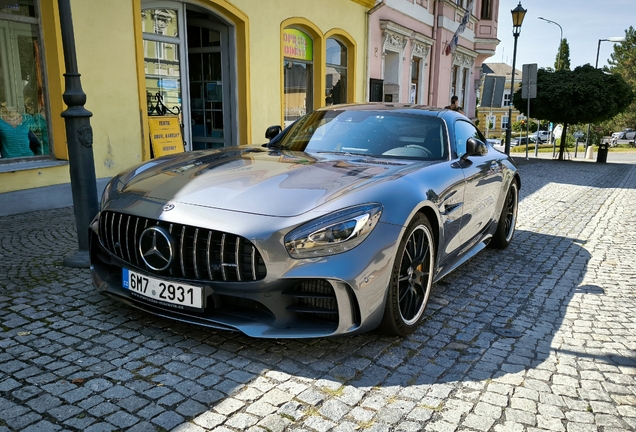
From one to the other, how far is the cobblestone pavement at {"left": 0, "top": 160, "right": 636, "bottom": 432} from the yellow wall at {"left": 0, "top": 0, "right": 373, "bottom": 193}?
3.20 m

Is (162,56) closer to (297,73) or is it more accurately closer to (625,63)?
(297,73)

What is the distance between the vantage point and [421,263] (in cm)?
336

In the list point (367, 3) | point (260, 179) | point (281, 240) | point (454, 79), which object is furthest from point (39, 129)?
point (454, 79)

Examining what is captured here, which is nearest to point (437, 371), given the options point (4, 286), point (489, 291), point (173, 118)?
point (489, 291)

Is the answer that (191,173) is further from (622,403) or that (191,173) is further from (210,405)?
(622,403)

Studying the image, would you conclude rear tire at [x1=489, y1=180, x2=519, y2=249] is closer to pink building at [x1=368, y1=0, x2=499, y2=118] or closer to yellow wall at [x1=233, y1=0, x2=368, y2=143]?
yellow wall at [x1=233, y1=0, x2=368, y2=143]

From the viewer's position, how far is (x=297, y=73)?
41.4ft

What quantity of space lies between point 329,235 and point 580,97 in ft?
63.7

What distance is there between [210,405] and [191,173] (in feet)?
5.01

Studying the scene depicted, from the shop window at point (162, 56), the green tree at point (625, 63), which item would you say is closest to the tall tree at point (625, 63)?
the green tree at point (625, 63)

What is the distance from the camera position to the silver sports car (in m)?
2.69

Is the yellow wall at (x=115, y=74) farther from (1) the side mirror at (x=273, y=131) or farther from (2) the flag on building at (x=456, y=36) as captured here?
(2) the flag on building at (x=456, y=36)

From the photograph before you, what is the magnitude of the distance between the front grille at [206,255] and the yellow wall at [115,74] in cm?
461

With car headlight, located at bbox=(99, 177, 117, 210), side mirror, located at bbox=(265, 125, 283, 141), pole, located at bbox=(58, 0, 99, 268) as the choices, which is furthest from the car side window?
pole, located at bbox=(58, 0, 99, 268)
